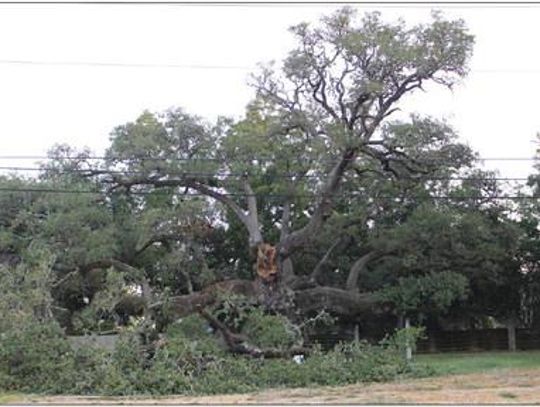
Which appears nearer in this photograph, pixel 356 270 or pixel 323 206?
pixel 323 206

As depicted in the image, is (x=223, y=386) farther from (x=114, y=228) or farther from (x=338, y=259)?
(x=338, y=259)

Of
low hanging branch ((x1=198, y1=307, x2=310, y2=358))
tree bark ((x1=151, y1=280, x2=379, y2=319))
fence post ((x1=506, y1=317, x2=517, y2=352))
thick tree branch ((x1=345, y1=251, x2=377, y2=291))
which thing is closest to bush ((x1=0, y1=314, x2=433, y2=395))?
low hanging branch ((x1=198, y1=307, x2=310, y2=358))

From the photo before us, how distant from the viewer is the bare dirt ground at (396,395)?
15.9 meters

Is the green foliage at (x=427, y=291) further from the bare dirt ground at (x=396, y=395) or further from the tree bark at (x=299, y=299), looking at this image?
the bare dirt ground at (x=396, y=395)

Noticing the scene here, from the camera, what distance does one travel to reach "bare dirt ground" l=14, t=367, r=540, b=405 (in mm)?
15867

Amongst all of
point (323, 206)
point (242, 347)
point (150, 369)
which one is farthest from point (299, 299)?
point (150, 369)

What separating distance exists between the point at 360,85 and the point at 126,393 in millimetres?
13607

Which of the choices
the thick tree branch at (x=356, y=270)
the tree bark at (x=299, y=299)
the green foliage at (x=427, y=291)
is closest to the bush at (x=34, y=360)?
the tree bark at (x=299, y=299)

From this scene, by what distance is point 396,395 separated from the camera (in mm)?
16875

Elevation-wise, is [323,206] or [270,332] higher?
[323,206]

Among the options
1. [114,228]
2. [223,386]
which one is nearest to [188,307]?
[114,228]

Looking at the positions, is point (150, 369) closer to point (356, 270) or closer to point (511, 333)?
point (356, 270)

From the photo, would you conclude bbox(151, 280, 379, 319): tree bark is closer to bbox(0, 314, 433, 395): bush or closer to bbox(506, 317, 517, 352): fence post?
bbox(0, 314, 433, 395): bush

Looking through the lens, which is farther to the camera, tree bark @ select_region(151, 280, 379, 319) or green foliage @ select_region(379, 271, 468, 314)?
green foliage @ select_region(379, 271, 468, 314)
